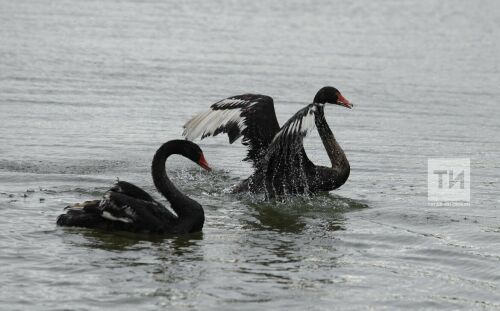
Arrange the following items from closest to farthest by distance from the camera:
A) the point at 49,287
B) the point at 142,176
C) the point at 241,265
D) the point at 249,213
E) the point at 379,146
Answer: the point at 49,287 < the point at 241,265 < the point at 249,213 < the point at 142,176 < the point at 379,146

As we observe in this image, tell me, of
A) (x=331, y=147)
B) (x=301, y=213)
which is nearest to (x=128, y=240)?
(x=301, y=213)

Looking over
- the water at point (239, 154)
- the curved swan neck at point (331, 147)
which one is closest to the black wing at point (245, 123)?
the water at point (239, 154)

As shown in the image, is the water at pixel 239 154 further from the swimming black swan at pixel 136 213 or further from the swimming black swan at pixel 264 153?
the swimming black swan at pixel 264 153

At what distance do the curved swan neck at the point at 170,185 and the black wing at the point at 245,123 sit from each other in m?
1.64

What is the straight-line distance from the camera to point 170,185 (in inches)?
367

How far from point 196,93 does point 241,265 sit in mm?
9089

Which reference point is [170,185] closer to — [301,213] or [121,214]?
[121,214]

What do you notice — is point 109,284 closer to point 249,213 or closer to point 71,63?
point 249,213

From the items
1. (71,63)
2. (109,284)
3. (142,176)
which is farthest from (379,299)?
(71,63)

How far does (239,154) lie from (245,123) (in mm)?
2508

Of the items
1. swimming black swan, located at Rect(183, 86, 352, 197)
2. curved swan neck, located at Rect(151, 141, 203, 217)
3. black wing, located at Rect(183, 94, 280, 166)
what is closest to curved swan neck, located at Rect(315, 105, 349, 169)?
swimming black swan, located at Rect(183, 86, 352, 197)

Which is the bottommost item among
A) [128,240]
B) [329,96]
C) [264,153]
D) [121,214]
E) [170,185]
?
[128,240]

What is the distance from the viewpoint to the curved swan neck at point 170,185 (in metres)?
9.16

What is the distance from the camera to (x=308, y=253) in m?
8.78
